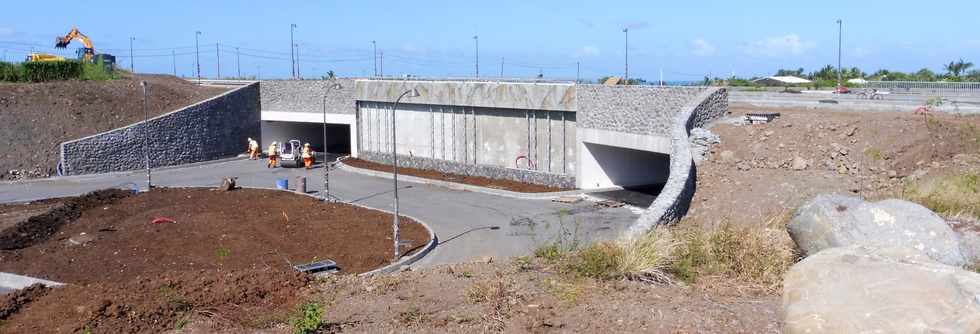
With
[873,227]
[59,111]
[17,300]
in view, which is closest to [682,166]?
[873,227]

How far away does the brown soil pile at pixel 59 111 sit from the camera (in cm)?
4297

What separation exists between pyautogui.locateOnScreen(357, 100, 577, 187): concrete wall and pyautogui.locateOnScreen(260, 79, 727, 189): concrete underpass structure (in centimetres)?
5

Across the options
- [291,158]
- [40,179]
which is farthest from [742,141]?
[40,179]

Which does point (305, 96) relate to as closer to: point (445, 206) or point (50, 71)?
point (50, 71)

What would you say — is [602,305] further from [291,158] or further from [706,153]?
[291,158]

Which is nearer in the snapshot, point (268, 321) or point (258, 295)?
point (268, 321)

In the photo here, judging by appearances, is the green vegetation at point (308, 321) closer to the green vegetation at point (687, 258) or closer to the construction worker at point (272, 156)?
the green vegetation at point (687, 258)

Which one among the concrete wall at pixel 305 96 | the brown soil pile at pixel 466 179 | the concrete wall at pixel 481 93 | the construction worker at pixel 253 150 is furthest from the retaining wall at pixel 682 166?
the construction worker at pixel 253 150

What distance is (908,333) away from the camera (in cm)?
581

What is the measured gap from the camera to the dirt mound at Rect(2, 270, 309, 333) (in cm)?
973

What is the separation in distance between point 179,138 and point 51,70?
13506mm

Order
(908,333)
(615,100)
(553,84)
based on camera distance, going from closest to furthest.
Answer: (908,333), (615,100), (553,84)

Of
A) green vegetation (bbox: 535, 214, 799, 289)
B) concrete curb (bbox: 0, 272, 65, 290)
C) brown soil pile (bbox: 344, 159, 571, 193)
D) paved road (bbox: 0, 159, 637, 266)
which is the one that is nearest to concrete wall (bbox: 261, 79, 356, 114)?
brown soil pile (bbox: 344, 159, 571, 193)

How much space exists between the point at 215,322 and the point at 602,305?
4430 mm
